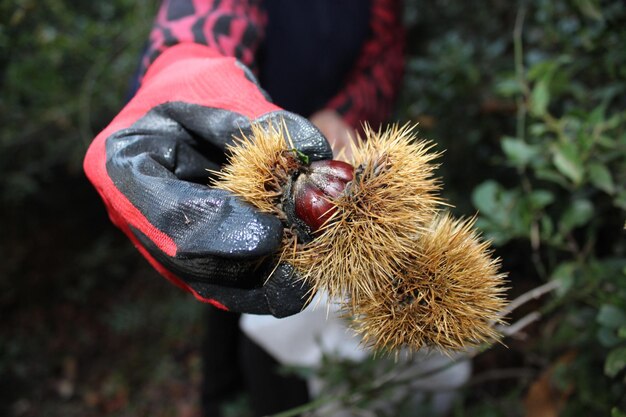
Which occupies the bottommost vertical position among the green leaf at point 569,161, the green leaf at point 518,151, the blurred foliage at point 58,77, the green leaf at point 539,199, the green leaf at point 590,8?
the blurred foliage at point 58,77

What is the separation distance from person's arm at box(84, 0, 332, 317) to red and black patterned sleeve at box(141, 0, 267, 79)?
6.4 inches

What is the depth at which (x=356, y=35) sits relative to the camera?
4.99ft

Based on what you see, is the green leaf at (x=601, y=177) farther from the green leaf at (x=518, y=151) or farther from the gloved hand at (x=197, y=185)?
the gloved hand at (x=197, y=185)

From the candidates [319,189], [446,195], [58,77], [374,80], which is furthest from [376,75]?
[58,77]

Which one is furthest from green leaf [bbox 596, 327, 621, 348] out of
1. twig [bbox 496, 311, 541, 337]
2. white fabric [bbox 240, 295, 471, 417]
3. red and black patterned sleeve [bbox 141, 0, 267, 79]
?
red and black patterned sleeve [bbox 141, 0, 267, 79]

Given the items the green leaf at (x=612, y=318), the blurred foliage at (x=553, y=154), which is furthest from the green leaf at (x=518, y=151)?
the green leaf at (x=612, y=318)

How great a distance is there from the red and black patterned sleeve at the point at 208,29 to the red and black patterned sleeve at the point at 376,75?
449mm

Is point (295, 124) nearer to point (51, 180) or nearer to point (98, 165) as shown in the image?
point (98, 165)

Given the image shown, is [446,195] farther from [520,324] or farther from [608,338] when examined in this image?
[608,338]

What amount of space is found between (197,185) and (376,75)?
1050mm

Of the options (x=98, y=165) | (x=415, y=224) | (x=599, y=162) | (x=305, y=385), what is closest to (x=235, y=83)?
(x=98, y=165)

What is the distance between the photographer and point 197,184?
0.70 metres

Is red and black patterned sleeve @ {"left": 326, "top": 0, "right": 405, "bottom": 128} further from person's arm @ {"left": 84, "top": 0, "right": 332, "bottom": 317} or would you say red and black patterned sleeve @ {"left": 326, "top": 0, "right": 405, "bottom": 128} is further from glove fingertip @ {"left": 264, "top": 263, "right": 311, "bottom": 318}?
glove fingertip @ {"left": 264, "top": 263, "right": 311, "bottom": 318}

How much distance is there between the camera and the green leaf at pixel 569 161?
3.11 ft
